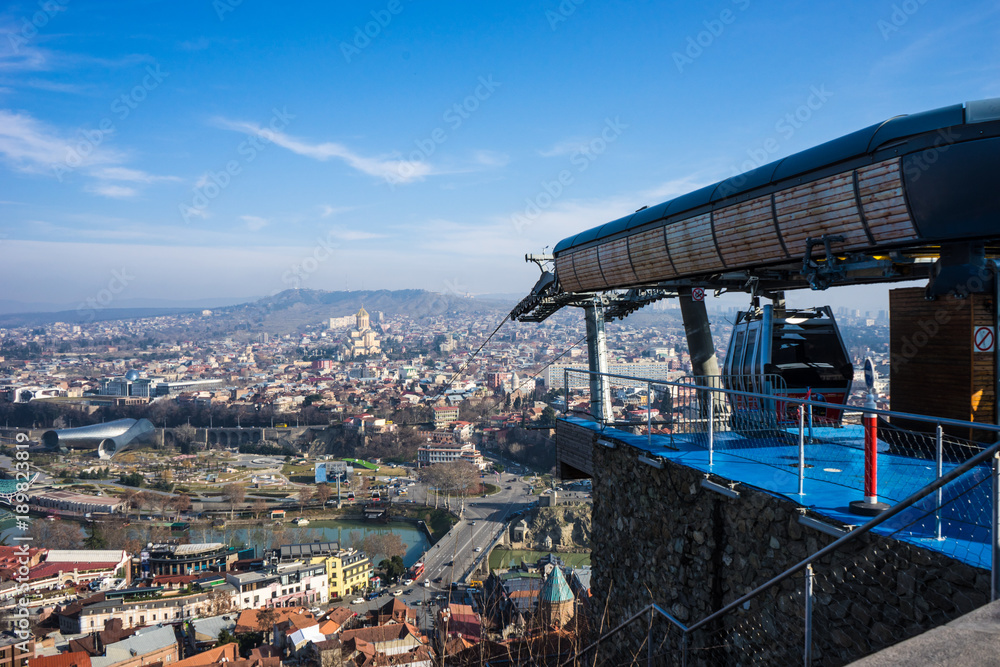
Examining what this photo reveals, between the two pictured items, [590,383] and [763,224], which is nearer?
[763,224]

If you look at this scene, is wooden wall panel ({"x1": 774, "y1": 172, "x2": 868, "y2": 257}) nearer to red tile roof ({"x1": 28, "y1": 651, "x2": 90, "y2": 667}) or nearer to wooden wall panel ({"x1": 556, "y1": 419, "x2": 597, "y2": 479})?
wooden wall panel ({"x1": 556, "y1": 419, "x2": 597, "y2": 479})

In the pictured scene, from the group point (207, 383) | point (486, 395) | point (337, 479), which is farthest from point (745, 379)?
point (207, 383)

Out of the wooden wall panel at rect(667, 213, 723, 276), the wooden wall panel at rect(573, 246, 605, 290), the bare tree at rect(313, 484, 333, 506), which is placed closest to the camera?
the wooden wall panel at rect(667, 213, 723, 276)

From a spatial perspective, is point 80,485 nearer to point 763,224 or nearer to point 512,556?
point 512,556

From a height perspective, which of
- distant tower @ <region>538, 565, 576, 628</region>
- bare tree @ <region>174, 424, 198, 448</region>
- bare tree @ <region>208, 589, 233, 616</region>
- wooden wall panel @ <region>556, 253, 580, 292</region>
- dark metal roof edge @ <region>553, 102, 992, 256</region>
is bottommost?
bare tree @ <region>174, 424, 198, 448</region>

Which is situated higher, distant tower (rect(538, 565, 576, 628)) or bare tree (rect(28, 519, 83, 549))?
distant tower (rect(538, 565, 576, 628))

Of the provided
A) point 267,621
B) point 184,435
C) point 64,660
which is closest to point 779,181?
point 64,660

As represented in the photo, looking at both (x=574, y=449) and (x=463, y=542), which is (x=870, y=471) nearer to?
(x=574, y=449)

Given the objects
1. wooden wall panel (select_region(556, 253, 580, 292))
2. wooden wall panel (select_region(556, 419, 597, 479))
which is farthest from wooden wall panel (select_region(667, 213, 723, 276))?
wooden wall panel (select_region(556, 253, 580, 292))
